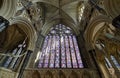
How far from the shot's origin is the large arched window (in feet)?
28.4

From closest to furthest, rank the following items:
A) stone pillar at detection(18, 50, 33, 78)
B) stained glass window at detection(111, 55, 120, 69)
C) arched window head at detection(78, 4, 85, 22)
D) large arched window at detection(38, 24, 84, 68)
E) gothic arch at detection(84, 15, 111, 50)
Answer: stone pillar at detection(18, 50, 33, 78) → stained glass window at detection(111, 55, 120, 69) → large arched window at detection(38, 24, 84, 68) → gothic arch at detection(84, 15, 111, 50) → arched window head at detection(78, 4, 85, 22)

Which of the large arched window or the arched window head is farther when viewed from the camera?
the arched window head

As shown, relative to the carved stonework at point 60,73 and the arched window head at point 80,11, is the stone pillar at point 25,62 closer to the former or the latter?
the carved stonework at point 60,73

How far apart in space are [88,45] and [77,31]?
6.87 ft

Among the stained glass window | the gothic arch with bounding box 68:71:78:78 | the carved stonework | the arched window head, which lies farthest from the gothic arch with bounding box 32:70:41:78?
the arched window head

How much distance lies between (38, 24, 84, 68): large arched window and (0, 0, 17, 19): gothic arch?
10.7 feet

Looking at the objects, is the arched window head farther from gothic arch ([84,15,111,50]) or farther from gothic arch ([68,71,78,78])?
gothic arch ([68,71,78,78])

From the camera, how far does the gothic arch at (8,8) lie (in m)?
7.19

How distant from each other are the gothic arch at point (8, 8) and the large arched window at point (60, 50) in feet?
10.7

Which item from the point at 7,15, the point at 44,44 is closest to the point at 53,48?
the point at 44,44

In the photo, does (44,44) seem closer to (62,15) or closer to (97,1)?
(62,15)

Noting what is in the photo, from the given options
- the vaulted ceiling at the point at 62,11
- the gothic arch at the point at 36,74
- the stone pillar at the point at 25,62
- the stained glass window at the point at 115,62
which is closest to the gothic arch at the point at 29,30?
the stone pillar at the point at 25,62

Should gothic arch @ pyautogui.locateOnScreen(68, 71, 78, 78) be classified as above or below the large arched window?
below

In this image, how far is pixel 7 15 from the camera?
7.26 metres
